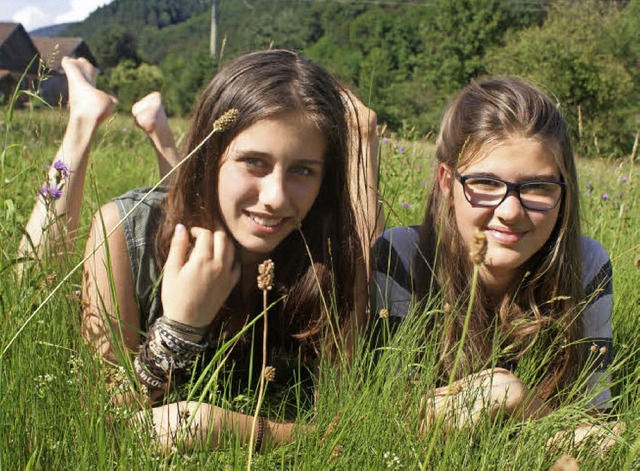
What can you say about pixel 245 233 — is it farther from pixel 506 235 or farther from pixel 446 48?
pixel 446 48

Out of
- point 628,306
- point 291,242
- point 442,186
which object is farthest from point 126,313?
point 628,306

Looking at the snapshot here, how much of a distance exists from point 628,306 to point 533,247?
0.61 metres

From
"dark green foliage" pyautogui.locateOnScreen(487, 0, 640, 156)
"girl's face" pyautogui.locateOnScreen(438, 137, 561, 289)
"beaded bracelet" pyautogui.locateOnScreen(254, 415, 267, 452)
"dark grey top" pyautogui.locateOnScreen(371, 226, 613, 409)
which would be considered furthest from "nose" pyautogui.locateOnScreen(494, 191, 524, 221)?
"dark green foliage" pyautogui.locateOnScreen(487, 0, 640, 156)

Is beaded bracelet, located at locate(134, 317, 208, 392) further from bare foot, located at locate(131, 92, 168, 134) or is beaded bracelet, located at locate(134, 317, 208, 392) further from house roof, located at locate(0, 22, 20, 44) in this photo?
house roof, located at locate(0, 22, 20, 44)

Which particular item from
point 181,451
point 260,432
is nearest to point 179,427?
point 181,451

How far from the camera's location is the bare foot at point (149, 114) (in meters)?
2.46

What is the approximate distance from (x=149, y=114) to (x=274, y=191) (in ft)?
3.40

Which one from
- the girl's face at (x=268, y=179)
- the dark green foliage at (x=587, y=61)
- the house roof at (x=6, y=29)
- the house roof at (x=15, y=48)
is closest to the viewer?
the girl's face at (x=268, y=179)

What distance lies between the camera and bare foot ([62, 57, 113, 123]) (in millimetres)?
2217

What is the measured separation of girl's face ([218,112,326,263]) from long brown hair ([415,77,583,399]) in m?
0.37

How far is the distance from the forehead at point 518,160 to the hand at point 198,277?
0.72 meters

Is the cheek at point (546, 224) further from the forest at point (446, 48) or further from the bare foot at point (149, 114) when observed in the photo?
the forest at point (446, 48)

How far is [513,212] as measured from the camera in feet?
5.67

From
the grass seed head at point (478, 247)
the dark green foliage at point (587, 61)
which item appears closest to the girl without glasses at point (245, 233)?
the grass seed head at point (478, 247)
